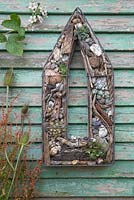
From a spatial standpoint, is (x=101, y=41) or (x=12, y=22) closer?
(x=12, y=22)

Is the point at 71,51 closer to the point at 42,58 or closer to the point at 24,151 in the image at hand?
the point at 42,58

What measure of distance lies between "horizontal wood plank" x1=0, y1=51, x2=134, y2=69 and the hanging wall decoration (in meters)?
0.08

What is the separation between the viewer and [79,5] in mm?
3182

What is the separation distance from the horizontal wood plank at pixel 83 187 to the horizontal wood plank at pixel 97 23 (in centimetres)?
107

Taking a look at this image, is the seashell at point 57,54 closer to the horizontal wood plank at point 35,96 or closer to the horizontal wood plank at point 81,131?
the horizontal wood plank at point 35,96

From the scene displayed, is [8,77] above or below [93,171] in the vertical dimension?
above

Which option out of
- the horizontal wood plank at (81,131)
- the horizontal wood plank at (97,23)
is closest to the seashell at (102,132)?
the horizontal wood plank at (81,131)

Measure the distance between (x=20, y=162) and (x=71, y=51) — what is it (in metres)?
0.84

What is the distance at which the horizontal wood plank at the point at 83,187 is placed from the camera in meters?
3.17

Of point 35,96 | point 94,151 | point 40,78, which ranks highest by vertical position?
point 40,78

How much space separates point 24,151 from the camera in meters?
3.11

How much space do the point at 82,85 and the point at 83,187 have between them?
0.72 m

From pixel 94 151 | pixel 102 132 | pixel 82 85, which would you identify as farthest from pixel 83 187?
pixel 82 85

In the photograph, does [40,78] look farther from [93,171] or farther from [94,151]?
[93,171]
